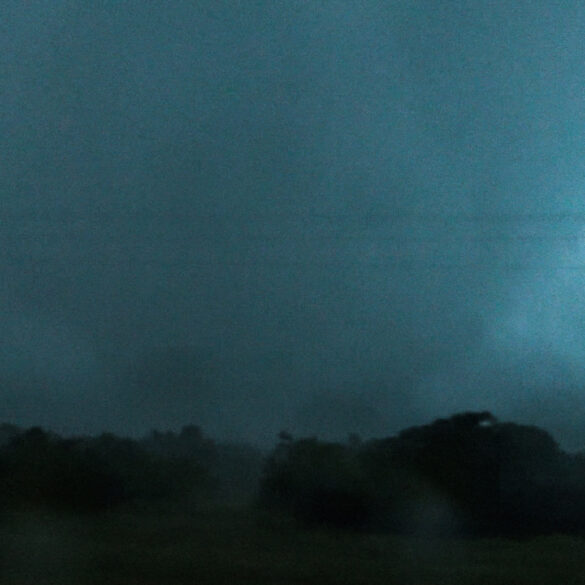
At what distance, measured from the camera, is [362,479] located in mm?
25578

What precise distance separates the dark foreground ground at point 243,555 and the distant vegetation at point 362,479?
5.43 feet

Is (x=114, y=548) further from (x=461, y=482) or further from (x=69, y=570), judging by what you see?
(x=461, y=482)

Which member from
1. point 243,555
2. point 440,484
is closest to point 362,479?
point 440,484

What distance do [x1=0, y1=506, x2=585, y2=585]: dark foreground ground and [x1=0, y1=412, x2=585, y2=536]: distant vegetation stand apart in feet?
5.43

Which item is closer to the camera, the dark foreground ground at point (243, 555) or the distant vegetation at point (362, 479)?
the dark foreground ground at point (243, 555)

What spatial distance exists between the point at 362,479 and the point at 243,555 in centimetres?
808

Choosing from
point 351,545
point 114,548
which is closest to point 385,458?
point 351,545

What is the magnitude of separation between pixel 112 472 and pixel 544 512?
1023 cm

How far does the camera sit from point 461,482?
83.2ft

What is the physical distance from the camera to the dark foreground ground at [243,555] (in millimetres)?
16234

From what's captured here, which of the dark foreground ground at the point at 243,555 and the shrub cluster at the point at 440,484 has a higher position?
the shrub cluster at the point at 440,484

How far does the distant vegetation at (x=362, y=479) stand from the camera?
24.2 meters

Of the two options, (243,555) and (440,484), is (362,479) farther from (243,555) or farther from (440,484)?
(243,555)

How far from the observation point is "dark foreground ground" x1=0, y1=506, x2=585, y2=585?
16234 mm
